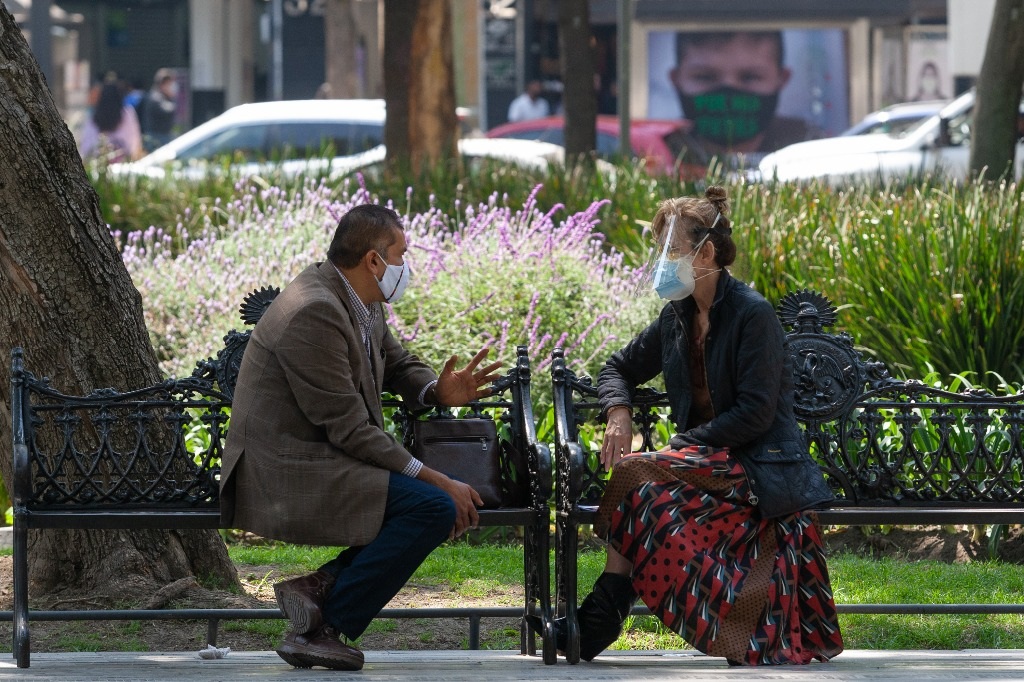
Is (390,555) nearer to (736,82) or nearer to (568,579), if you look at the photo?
(568,579)

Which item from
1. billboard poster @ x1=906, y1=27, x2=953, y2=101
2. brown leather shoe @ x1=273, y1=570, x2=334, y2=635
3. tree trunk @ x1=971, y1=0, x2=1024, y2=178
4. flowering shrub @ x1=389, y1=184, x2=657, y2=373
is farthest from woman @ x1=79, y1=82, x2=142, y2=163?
brown leather shoe @ x1=273, y1=570, x2=334, y2=635

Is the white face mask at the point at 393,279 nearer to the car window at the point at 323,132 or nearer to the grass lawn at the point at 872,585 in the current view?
the grass lawn at the point at 872,585

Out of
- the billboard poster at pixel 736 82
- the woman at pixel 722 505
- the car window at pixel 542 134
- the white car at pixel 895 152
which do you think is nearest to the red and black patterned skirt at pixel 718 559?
the woman at pixel 722 505

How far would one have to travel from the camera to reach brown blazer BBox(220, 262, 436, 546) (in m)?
4.17

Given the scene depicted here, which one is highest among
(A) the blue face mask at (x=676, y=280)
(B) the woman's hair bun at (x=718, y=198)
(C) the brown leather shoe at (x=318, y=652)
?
(B) the woman's hair bun at (x=718, y=198)

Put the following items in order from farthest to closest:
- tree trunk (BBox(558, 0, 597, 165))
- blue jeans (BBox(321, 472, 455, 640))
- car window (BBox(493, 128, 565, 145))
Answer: car window (BBox(493, 128, 565, 145)), tree trunk (BBox(558, 0, 597, 165)), blue jeans (BBox(321, 472, 455, 640))

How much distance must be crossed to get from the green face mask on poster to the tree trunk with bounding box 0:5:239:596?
24.5 meters

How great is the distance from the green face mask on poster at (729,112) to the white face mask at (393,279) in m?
25.0

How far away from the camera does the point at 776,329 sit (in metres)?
4.39

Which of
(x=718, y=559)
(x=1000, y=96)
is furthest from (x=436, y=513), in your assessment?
(x=1000, y=96)

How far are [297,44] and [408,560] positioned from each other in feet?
94.7

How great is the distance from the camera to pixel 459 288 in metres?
7.39

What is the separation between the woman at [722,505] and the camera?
168 inches

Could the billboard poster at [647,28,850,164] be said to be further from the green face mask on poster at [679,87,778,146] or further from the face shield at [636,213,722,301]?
the face shield at [636,213,722,301]
